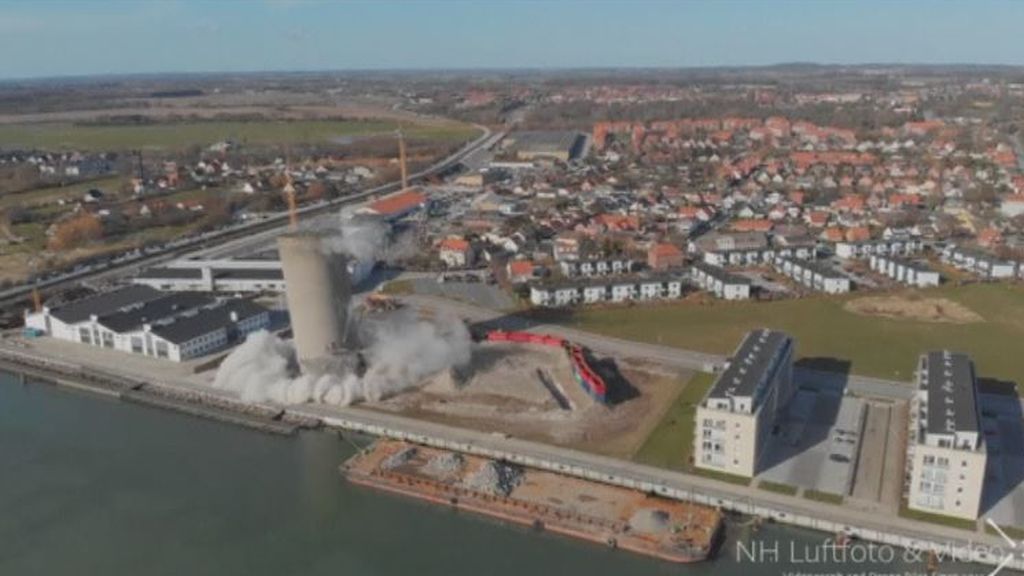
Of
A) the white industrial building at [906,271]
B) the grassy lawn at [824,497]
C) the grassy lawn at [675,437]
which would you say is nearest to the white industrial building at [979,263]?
the white industrial building at [906,271]

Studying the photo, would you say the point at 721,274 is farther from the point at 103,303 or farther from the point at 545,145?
the point at 545,145

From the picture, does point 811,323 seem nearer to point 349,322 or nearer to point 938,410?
point 938,410

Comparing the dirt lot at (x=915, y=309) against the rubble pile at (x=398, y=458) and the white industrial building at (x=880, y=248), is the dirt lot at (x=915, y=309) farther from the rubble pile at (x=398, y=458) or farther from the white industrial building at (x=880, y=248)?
the rubble pile at (x=398, y=458)

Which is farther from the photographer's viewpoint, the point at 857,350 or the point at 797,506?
the point at 857,350

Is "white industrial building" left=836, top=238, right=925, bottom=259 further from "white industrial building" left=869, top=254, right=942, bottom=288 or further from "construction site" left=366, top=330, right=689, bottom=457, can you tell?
"construction site" left=366, top=330, right=689, bottom=457

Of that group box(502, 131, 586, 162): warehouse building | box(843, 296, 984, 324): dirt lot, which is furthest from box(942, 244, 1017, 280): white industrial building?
box(502, 131, 586, 162): warehouse building

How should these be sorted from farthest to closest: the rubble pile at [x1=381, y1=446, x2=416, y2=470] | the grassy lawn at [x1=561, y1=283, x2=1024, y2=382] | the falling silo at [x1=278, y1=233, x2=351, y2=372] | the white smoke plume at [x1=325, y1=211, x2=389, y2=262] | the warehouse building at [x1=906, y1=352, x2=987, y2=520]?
the grassy lawn at [x1=561, y1=283, x2=1024, y2=382]
the white smoke plume at [x1=325, y1=211, x2=389, y2=262]
the falling silo at [x1=278, y1=233, x2=351, y2=372]
the rubble pile at [x1=381, y1=446, x2=416, y2=470]
the warehouse building at [x1=906, y1=352, x2=987, y2=520]

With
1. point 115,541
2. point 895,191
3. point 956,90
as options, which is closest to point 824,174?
point 895,191
